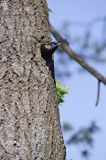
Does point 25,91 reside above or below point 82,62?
below

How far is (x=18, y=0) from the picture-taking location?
2.34m

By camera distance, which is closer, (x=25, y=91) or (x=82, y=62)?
(x=25, y=91)

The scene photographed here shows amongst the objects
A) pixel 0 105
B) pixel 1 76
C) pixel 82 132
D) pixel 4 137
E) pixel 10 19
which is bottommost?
pixel 4 137

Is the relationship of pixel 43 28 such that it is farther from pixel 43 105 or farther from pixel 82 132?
pixel 82 132

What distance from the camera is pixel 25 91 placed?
7.02 feet

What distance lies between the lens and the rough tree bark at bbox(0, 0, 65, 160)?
2.04 metres

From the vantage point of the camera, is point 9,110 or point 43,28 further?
point 43,28

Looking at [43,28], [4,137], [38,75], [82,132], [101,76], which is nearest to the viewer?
[4,137]

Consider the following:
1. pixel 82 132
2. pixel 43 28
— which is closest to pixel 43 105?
pixel 43 28

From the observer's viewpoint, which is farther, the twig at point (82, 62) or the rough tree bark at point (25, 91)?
the twig at point (82, 62)

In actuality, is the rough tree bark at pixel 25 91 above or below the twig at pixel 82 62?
below

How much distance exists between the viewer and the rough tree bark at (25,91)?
2.04m

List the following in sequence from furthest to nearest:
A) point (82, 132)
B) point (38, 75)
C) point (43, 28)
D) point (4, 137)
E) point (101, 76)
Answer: point (82, 132) → point (101, 76) → point (43, 28) → point (38, 75) → point (4, 137)

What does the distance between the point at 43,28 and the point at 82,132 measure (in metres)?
3.51
